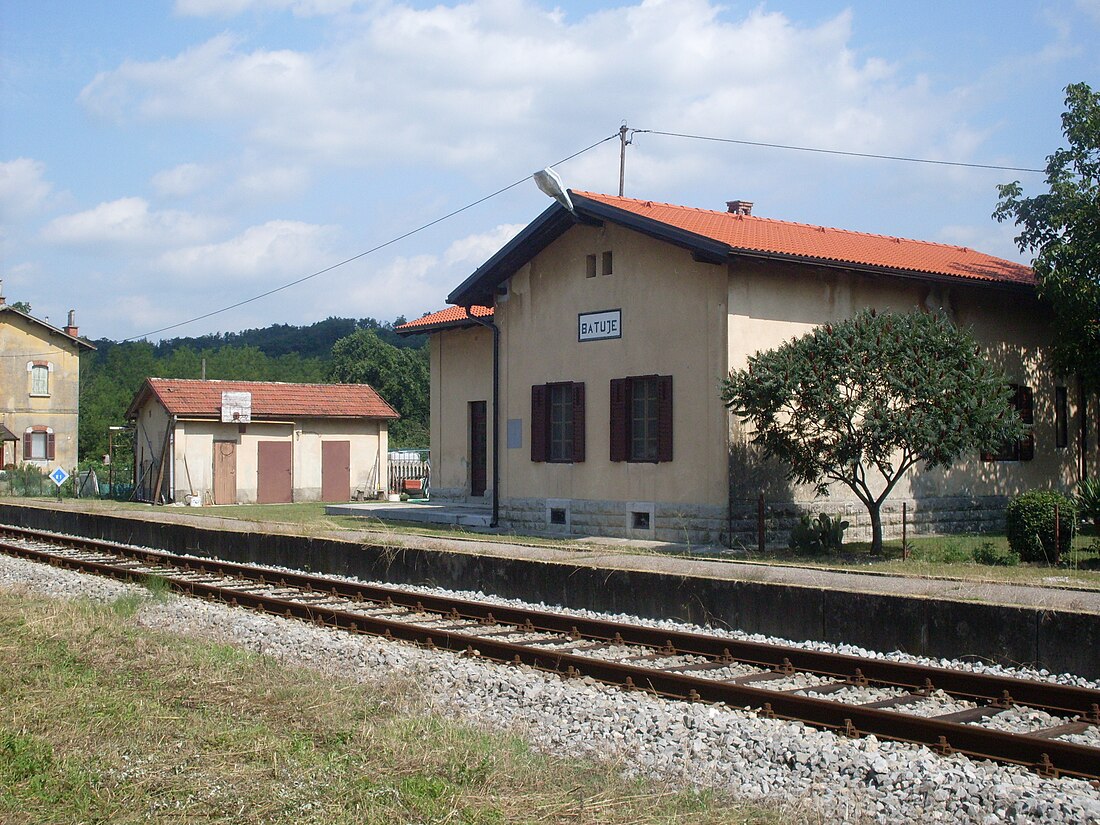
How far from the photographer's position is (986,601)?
9.22m

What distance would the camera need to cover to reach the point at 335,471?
34562 mm

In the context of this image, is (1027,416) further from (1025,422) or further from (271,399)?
(271,399)

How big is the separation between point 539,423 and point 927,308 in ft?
Result: 23.2

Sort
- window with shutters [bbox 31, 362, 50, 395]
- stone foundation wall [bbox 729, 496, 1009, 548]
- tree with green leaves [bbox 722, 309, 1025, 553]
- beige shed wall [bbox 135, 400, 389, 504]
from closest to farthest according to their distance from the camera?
tree with green leaves [bbox 722, 309, 1025, 553] → stone foundation wall [bbox 729, 496, 1009, 548] → beige shed wall [bbox 135, 400, 389, 504] → window with shutters [bbox 31, 362, 50, 395]

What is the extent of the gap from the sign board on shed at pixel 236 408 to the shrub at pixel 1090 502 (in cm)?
2350

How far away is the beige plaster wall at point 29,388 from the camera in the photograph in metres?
49.2

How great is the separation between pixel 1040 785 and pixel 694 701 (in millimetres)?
2470

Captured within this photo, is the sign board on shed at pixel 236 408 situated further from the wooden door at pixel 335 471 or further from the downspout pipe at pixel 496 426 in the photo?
the downspout pipe at pixel 496 426

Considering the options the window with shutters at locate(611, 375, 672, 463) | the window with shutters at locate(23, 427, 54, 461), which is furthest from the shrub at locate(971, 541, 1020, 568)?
the window with shutters at locate(23, 427, 54, 461)

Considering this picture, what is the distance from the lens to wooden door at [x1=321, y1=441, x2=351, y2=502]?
112ft

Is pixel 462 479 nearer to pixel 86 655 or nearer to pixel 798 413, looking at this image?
pixel 798 413

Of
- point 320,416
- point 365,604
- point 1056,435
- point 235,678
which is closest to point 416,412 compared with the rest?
point 320,416

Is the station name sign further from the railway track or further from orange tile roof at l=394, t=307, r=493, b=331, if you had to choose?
the railway track

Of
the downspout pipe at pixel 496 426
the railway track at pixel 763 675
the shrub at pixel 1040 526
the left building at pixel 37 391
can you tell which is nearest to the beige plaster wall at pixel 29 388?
the left building at pixel 37 391
